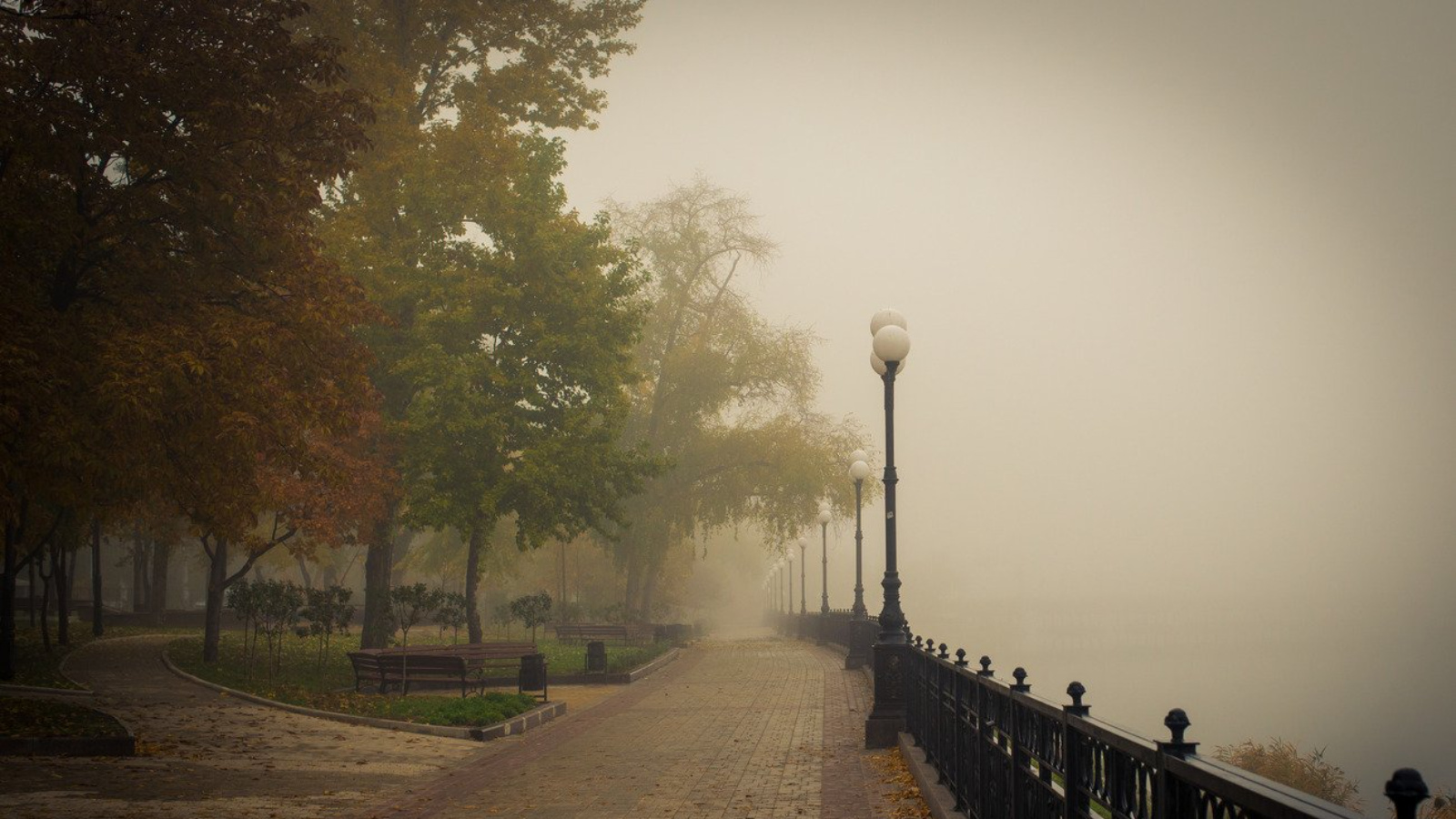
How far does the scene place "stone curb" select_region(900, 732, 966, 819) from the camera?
935cm

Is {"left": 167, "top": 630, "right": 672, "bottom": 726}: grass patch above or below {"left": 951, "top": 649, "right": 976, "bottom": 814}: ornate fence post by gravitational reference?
below

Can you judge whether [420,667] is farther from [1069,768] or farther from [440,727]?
[1069,768]

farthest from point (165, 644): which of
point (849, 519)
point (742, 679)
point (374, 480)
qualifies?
point (849, 519)

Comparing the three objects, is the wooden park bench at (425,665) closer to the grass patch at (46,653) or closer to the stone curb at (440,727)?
the stone curb at (440,727)

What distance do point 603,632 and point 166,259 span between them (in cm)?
2477

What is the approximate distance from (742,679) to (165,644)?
1458 centimetres

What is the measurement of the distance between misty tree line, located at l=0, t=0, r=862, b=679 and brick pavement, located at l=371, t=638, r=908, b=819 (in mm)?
5707

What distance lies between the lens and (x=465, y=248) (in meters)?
29.4

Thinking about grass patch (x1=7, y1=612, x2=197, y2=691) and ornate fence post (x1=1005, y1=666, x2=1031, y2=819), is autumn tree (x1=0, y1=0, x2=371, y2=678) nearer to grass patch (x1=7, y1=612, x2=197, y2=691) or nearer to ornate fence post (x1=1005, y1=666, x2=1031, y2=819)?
grass patch (x1=7, y1=612, x2=197, y2=691)

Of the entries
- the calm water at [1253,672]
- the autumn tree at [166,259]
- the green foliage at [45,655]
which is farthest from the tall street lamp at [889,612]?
the green foliage at [45,655]

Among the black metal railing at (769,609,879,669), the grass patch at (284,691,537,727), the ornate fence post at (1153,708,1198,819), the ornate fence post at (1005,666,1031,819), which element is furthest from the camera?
the black metal railing at (769,609,879,669)

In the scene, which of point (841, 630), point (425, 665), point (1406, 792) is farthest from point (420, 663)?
point (841, 630)

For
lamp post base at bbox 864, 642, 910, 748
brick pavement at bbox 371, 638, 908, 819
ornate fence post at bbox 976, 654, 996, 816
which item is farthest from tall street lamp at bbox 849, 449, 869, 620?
ornate fence post at bbox 976, 654, 996, 816

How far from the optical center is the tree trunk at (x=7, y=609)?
1884cm
